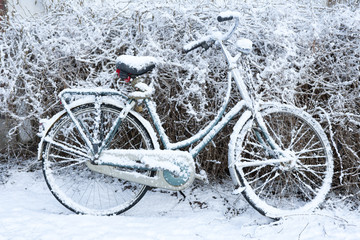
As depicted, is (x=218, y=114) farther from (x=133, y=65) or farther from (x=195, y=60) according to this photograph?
(x=133, y=65)

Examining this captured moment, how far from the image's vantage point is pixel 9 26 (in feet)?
10.7

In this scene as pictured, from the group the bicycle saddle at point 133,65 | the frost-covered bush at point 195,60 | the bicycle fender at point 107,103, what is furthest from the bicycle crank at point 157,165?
the bicycle saddle at point 133,65

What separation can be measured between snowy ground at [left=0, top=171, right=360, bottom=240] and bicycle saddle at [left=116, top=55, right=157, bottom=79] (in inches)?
46.7

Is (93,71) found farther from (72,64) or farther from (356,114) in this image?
(356,114)

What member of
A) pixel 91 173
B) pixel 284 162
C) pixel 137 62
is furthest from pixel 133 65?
pixel 91 173

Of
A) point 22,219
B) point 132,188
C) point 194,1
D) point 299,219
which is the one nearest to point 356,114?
point 299,219

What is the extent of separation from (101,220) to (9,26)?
2240mm

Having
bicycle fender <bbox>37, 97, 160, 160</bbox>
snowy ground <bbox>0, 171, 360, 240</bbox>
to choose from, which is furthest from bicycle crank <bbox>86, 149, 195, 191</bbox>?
snowy ground <bbox>0, 171, 360, 240</bbox>

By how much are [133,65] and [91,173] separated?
5.07ft

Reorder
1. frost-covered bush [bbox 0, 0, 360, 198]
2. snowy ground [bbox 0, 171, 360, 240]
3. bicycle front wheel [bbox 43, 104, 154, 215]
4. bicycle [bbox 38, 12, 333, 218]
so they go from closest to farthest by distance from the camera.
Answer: snowy ground [bbox 0, 171, 360, 240] < bicycle [bbox 38, 12, 333, 218] < bicycle front wheel [bbox 43, 104, 154, 215] < frost-covered bush [bbox 0, 0, 360, 198]

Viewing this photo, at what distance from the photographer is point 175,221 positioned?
2.60m

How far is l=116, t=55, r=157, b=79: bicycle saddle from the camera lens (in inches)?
93.0

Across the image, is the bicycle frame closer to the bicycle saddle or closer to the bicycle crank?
the bicycle crank

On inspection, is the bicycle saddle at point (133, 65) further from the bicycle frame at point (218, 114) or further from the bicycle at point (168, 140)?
the bicycle frame at point (218, 114)
